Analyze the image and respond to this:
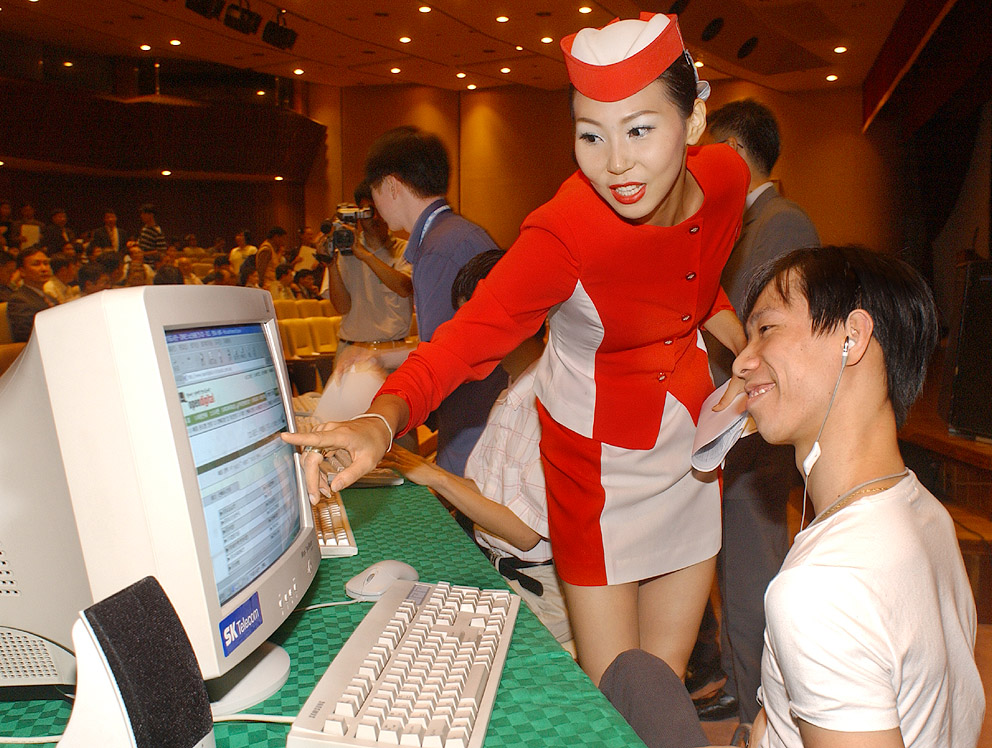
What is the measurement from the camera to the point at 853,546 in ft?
2.57

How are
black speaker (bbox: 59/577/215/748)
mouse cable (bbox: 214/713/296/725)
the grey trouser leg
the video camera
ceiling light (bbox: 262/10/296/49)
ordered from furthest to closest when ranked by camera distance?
ceiling light (bbox: 262/10/296/49)
the video camera
the grey trouser leg
mouse cable (bbox: 214/713/296/725)
black speaker (bbox: 59/577/215/748)

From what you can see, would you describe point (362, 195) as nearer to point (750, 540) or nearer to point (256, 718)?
point (750, 540)

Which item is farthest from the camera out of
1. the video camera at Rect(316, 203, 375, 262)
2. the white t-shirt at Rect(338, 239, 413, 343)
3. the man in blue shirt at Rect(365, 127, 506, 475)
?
the white t-shirt at Rect(338, 239, 413, 343)

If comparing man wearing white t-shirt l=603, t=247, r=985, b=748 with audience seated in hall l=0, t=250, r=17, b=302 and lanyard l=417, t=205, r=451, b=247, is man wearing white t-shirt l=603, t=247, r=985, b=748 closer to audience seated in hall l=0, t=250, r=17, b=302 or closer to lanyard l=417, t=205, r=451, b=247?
lanyard l=417, t=205, r=451, b=247

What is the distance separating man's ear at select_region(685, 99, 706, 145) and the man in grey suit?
2.56 ft

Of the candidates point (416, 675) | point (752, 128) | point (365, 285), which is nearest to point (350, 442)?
point (416, 675)

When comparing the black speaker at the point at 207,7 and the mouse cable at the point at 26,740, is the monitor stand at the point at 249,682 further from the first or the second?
the black speaker at the point at 207,7

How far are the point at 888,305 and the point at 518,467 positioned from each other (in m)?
0.95

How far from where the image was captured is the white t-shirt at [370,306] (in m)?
3.59

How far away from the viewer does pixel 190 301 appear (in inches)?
30.8

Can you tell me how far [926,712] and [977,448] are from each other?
7.32 ft

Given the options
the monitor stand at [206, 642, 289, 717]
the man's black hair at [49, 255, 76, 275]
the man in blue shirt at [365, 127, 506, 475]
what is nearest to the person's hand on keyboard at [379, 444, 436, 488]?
the man in blue shirt at [365, 127, 506, 475]

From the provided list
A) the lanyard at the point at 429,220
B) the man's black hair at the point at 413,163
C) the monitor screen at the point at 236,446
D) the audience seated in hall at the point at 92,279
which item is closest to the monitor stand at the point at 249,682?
the monitor screen at the point at 236,446

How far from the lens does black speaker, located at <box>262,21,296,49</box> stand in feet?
26.7
